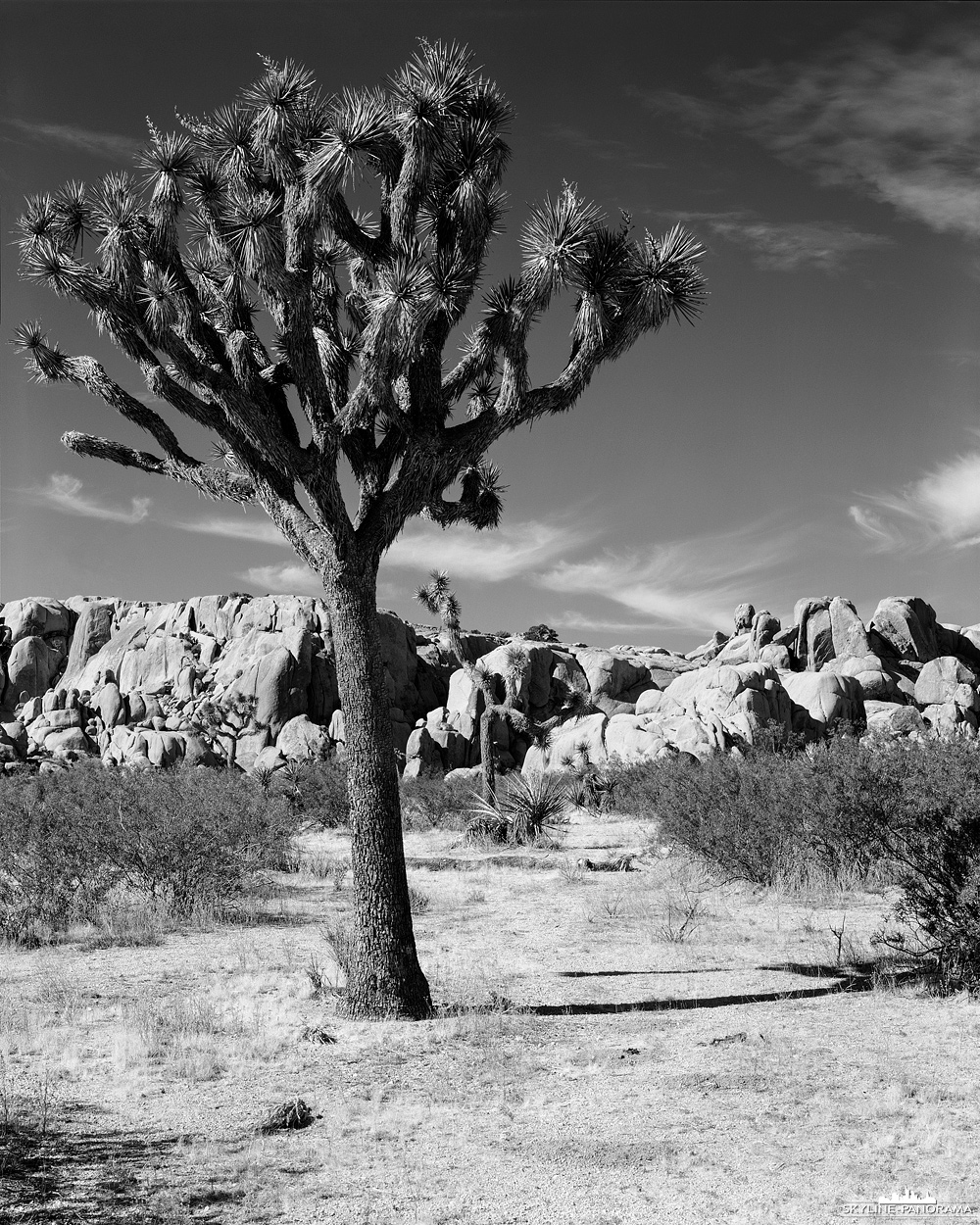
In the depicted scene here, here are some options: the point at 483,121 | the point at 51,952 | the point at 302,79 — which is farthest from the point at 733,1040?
the point at 302,79

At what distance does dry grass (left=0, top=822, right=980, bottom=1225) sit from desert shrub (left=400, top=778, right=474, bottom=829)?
1435 centimetres

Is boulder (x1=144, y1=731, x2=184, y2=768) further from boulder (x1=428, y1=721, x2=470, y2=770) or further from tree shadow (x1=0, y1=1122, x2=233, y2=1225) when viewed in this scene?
tree shadow (x1=0, y1=1122, x2=233, y2=1225)

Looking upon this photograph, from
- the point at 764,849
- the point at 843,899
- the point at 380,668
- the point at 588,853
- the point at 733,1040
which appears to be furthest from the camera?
the point at 588,853

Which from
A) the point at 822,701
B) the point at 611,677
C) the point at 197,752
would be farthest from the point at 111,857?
the point at 611,677

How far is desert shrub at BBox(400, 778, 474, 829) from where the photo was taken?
2425 cm

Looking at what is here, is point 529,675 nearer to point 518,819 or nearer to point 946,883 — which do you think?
point 518,819

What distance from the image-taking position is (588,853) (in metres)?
18.1

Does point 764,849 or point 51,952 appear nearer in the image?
point 51,952

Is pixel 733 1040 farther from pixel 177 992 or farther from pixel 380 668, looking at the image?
pixel 177 992

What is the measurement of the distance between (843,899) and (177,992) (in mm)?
8011

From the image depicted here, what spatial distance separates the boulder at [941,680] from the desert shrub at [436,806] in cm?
3138

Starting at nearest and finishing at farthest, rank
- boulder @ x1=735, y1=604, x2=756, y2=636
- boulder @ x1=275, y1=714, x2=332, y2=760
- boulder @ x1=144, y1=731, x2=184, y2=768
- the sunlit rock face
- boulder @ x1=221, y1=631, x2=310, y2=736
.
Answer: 1. the sunlit rock face
2. boulder @ x1=275, y1=714, x2=332, y2=760
3. boulder @ x1=144, y1=731, x2=184, y2=768
4. boulder @ x1=221, y1=631, x2=310, y2=736
5. boulder @ x1=735, y1=604, x2=756, y2=636

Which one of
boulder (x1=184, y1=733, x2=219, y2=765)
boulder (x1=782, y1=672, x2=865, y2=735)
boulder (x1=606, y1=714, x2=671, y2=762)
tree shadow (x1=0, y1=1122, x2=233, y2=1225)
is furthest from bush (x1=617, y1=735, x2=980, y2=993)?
boulder (x1=184, y1=733, x2=219, y2=765)

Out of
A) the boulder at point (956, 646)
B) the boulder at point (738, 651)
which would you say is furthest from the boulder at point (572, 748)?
the boulder at point (956, 646)
